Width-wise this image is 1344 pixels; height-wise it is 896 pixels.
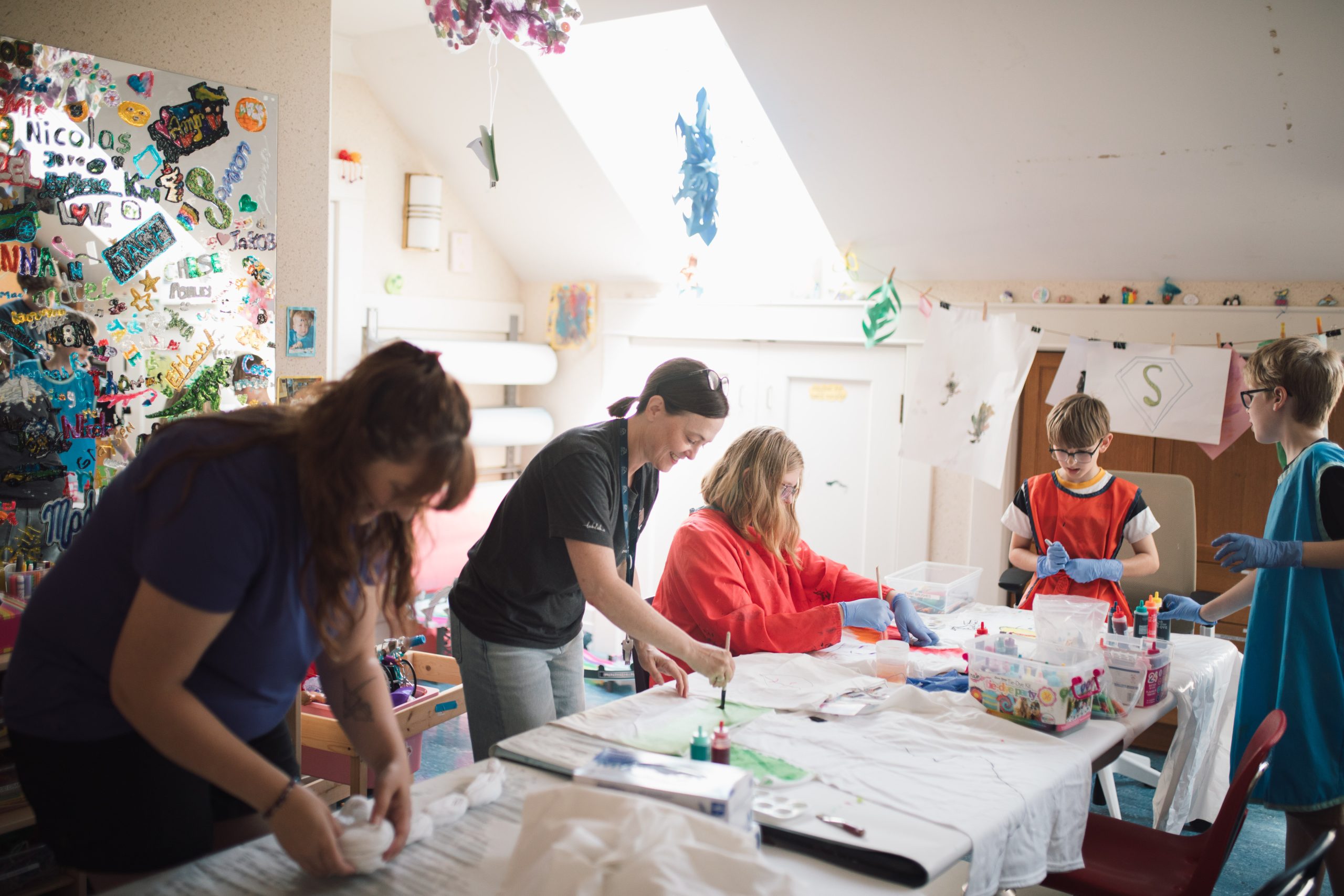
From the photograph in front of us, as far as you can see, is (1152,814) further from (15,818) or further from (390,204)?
(390,204)

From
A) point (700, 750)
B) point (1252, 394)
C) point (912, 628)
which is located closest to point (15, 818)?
point (700, 750)

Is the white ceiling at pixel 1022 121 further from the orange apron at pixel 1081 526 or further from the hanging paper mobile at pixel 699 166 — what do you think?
the orange apron at pixel 1081 526

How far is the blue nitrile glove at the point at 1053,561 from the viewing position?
2.84 m

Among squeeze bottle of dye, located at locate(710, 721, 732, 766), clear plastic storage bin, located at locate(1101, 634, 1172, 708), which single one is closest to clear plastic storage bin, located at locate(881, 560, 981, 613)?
clear plastic storage bin, located at locate(1101, 634, 1172, 708)

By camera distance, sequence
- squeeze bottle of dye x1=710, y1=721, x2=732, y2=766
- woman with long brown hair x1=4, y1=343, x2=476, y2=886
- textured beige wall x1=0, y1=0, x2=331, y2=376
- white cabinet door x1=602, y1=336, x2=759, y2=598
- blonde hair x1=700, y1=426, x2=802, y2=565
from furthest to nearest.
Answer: white cabinet door x1=602, y1=336, x2=759, y2=598 → blonde hair x1=700, y1=426, x2=802, y2=565 → textured beige wall x1=0, y1=0, x2=331, y2=376 → squeeze bottle of dye x1=710, y1=721, x2=732, y2=766 → woman with long brown hair x1=4, y1=343, x2=476, y2=886

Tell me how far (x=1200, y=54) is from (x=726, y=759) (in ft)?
7.29

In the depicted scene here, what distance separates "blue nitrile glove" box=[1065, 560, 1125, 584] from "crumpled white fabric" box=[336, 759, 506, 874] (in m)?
1.88

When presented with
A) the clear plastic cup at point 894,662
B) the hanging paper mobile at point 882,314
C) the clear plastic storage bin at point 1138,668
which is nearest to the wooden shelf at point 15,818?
the clear plastic cup at point 894,662

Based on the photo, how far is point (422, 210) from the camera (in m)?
4.25

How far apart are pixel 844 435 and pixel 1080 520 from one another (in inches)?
51.3

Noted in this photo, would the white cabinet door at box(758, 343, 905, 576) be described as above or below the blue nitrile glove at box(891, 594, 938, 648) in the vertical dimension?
above

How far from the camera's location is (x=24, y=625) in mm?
1170

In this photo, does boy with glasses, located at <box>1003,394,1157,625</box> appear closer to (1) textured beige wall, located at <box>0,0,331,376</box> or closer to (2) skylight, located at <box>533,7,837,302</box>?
(2) skylight, located at <box>533,7,837,302</box>

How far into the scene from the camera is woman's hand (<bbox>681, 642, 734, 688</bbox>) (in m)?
1.84
